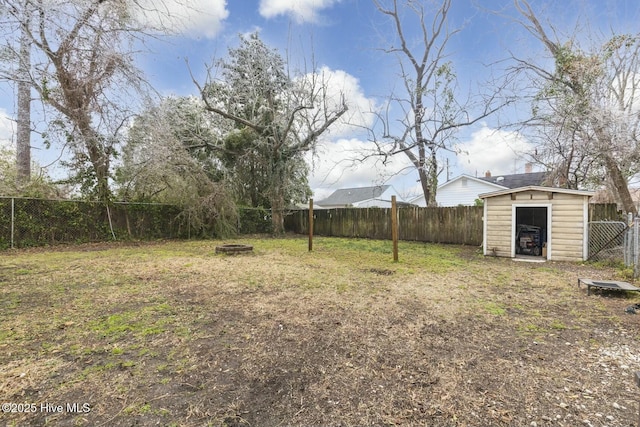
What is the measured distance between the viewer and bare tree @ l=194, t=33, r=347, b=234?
37.7 feet

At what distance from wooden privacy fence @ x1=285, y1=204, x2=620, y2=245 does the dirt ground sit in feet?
17.0

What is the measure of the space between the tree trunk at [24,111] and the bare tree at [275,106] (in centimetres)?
581

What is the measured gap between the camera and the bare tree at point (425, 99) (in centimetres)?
1082

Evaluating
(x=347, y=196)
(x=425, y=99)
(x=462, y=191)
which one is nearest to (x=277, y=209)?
(x=425, y=99)

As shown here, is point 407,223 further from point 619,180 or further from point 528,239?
point 619,180

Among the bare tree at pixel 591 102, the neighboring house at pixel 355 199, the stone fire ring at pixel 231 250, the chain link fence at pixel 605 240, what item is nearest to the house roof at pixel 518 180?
the neighboring house at pixel 355 199

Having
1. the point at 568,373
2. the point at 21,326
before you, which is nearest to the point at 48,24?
the point at 21,326

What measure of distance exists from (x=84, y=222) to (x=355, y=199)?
22587 millimetres

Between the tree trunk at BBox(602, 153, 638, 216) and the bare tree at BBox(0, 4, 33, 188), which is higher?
the bare tree at BBox(0, 4, 33, 188)

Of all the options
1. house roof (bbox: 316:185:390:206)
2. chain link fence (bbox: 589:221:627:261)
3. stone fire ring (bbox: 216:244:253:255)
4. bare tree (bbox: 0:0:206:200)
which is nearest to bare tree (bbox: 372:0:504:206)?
chain link fence (bbox: 589:221:627:261)

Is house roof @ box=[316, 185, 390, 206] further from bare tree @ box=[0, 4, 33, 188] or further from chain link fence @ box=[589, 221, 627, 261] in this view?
bare tree @ box=[0, 4, 33, 188]

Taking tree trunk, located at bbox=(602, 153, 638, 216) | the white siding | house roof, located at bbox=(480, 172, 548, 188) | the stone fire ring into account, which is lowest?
the stone fire ring

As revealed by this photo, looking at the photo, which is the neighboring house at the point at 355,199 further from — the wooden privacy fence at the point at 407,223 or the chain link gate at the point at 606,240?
the chain link gate at the point at 606,240

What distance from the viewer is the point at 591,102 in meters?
7.36
